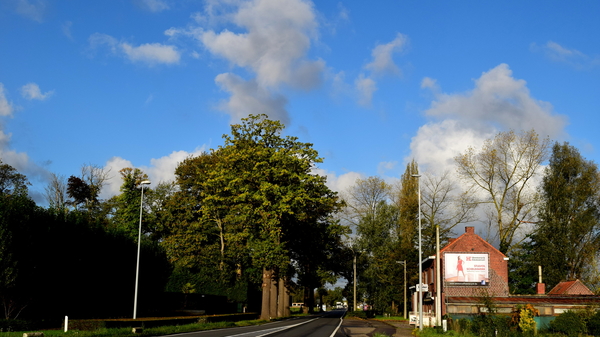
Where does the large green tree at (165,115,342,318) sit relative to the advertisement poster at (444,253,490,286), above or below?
above

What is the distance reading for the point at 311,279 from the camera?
240 feet

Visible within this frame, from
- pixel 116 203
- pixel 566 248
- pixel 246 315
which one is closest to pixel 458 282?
pixel 566 248

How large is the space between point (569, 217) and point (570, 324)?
1372 inches

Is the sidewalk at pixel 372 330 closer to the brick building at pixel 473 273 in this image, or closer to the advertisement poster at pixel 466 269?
the brick building at pixel 473 273

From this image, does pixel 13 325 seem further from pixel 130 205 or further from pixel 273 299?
pixel 130 205

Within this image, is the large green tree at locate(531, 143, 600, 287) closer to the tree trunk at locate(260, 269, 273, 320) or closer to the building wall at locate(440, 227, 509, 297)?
the building wall at locate(440, 227, 509, 297)

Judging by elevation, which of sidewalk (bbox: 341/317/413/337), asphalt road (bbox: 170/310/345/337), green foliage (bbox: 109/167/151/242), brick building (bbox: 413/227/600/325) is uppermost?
green foliage (bbox: 109/167/151/242)

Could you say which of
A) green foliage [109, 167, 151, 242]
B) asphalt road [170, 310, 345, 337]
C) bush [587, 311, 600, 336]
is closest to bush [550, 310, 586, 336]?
bush [587, 311, 600, 336]

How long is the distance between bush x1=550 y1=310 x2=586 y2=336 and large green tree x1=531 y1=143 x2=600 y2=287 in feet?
101

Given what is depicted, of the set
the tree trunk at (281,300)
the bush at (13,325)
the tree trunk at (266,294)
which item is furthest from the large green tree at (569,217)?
the bush at (13,325)

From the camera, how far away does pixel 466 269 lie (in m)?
60.1

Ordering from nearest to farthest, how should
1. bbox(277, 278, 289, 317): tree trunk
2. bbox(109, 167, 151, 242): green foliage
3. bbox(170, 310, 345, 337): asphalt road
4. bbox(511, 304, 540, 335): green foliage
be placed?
bbox(170, 310, 345, 337): asphalt road
bbox(511, 304, 540, 335): green foliage
bbox(277, 278, 289, 317): tree trunk
bbox(109, 167, 151, 242): green foliage

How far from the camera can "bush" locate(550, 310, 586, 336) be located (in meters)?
36.1

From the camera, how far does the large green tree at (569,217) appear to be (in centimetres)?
6619
